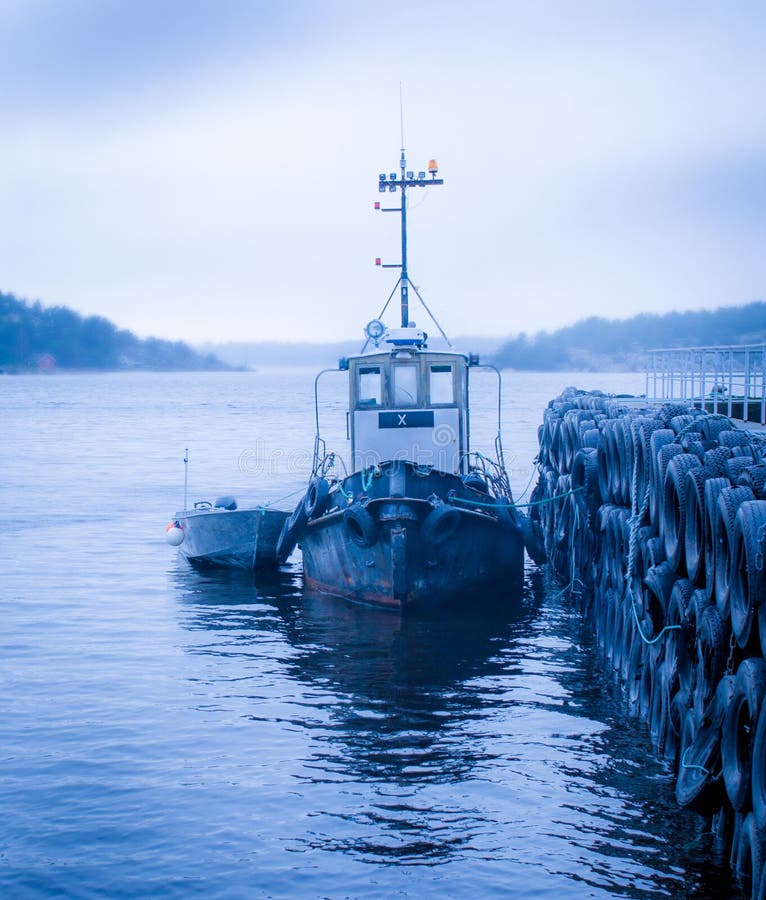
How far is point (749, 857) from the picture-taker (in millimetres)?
6367

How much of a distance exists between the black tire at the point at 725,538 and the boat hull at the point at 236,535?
11160mm

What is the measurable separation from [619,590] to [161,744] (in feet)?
16.9

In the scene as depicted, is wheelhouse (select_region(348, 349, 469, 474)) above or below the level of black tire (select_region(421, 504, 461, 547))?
above

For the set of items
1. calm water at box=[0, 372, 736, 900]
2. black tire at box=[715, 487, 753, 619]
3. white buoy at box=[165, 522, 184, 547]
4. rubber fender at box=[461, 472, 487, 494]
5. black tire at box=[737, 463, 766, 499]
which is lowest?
calm water at box=[0, 372, 736, 900]

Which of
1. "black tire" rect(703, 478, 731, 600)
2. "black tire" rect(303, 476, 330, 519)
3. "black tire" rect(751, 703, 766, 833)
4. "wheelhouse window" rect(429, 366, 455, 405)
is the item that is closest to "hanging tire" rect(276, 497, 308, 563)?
"black tire" rect(303, 476, 330, 519)

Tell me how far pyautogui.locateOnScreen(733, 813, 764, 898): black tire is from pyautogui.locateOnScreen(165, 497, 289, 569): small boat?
1170 centimetres

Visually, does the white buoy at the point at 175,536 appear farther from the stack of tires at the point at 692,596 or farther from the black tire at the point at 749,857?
the black tire at the point at 749,857

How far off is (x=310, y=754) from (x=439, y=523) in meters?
4.67

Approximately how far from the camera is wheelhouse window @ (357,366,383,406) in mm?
15430

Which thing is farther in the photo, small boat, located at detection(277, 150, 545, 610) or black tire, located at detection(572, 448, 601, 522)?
small boat, located at detection(277, 150, 545, 610)

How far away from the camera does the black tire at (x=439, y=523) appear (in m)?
13.4

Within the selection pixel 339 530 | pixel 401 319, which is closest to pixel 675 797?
pixel 339 530

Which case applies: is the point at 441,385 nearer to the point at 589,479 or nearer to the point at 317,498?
the point at 317,498

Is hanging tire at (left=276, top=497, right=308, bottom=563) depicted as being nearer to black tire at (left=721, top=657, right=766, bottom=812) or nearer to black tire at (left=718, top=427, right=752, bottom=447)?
black tire at (left=718, top=427, right=752, bottom=447)
